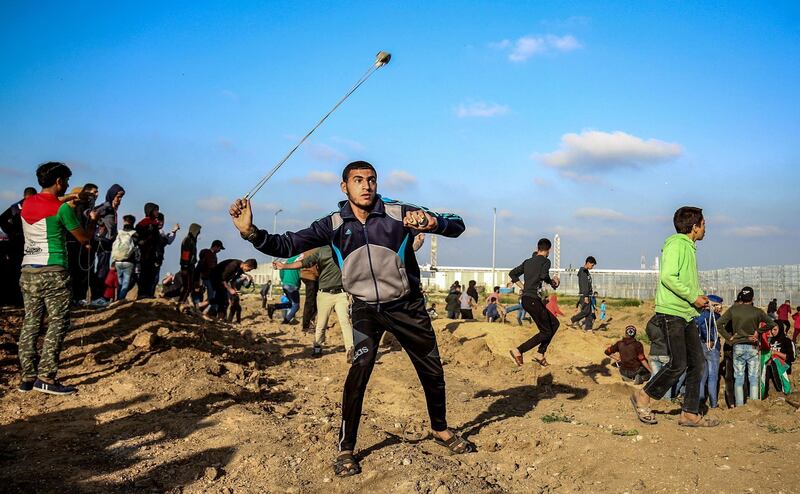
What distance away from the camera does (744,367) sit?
935 cm

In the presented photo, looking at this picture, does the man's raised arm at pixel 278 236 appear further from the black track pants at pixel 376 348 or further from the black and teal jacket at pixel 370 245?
the black track pants at pixel 376 348

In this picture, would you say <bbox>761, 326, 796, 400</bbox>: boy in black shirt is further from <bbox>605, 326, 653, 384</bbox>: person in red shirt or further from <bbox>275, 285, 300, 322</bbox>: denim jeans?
<bbox>275, 285, 300, 322</bbox>: denim jeans

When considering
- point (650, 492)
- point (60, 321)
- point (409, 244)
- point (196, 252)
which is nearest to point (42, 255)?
point (60, 321)

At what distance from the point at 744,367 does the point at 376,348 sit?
6967 millimetres

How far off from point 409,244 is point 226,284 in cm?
947

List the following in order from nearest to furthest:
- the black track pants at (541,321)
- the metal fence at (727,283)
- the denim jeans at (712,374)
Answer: the denim jeans at (712,374) → the black track pants at (541,321) → the metal fence at (727,283)

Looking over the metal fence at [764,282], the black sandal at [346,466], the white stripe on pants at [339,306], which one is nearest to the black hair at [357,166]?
the black sandal at [346,466]

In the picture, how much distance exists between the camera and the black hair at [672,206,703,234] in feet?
19.8

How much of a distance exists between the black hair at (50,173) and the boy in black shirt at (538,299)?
6.21 metres

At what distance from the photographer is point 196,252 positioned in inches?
517

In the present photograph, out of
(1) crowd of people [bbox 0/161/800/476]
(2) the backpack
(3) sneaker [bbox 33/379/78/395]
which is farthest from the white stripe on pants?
(3) sneaker [bbox 33/379/78/395]

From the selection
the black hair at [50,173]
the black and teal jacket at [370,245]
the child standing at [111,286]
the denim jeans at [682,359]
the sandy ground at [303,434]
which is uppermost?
the black hair at [50,173]

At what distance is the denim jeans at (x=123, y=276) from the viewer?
11469 millimetres

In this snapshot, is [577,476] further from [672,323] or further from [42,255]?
[42,255]
